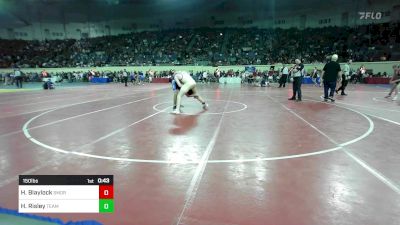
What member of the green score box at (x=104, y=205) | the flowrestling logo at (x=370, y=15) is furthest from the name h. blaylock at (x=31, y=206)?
the flowrestling logo at (x=370, y=15)

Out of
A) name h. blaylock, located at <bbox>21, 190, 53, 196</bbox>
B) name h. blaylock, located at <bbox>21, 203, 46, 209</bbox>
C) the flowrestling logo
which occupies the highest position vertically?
the flowrestling logo

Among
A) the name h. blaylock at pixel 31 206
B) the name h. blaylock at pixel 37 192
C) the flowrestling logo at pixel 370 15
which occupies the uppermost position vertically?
the flowrestling logo at pixel 370 15

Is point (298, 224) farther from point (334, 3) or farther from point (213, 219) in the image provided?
point (334, 3)

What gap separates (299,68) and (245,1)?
96.7 ft

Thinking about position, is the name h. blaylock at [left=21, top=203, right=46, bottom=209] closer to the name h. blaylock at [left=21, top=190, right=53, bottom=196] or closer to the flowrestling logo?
the name h. blaylock at [left=21, top=190, right=53, bottom=196]

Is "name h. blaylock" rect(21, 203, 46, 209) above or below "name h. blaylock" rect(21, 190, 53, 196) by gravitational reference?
below

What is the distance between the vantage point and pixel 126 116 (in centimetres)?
1053
